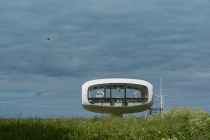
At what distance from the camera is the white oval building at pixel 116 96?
15695 mm

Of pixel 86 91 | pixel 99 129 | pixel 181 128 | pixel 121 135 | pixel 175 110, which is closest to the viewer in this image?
pixel 121 135

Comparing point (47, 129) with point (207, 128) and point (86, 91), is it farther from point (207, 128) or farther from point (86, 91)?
point (86, 91)

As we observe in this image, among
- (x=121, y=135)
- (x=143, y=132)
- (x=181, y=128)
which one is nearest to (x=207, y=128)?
(x=181, y=128)

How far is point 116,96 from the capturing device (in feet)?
53.6

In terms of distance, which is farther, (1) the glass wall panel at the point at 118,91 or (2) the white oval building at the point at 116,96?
(1) the glass wall panel at the point at 118,91

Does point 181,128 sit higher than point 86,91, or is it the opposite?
point 86,91

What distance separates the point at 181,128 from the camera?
9133 millimetres

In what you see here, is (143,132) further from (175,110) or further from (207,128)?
(175,110)

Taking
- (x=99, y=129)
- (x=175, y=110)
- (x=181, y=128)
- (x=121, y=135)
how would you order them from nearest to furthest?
(x=121, y=135) < (x=99, y=129) < (x=181, y=128) < (x=175, y=110)

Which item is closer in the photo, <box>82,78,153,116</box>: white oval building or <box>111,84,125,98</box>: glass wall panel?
<box>82,78,153,116</box>: white oval building

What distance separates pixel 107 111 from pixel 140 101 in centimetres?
177

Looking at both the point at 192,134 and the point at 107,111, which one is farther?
the point at 107,111

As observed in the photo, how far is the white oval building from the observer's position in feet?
51.5

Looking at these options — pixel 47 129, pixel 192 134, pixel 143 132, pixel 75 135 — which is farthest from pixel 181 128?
pixel 47 129
